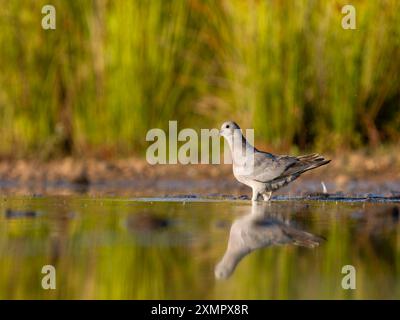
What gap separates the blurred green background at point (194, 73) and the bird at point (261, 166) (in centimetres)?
205

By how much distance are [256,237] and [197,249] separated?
557 millimetres

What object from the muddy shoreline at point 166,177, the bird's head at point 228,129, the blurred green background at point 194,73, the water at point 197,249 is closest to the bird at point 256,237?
the water at point 197,249

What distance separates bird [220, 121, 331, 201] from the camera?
28.9ft

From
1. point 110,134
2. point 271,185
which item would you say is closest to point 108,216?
point 271,185

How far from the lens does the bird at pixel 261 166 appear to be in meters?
8.80

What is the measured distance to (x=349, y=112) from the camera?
1112 centimetres

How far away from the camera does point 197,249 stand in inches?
251

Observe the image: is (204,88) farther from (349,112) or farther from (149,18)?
(349,112)

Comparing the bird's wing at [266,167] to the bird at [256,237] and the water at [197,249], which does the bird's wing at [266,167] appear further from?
the bird at [256,237]

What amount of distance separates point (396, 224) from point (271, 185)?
173cm

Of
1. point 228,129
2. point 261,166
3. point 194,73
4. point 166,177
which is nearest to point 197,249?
point 261,166

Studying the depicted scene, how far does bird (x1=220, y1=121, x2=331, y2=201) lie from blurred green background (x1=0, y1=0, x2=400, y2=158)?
6.71 ft

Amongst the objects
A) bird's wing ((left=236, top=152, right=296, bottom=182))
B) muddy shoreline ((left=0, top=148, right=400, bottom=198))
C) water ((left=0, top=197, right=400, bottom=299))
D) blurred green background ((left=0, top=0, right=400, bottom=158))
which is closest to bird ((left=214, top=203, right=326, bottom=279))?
water ((left=0, top=197, right=400, bottom=299))

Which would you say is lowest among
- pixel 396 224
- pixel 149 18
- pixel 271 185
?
pixel 396 224
